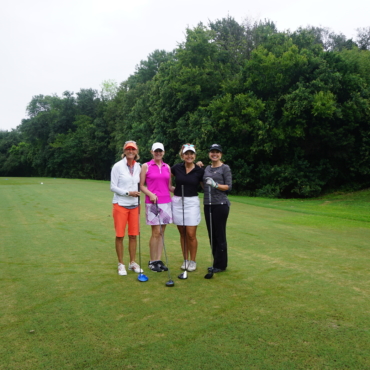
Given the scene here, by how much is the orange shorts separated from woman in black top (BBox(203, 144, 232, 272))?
→ 43.0 inches

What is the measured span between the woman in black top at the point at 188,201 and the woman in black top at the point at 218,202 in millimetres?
177

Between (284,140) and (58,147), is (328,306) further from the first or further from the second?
(58,147)

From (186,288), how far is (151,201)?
55.9 inches

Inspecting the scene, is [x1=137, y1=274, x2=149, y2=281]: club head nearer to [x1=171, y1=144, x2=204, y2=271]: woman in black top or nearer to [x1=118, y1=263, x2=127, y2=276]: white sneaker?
[x1=118, y1=263, x2=127, y2=276]: white sneaker

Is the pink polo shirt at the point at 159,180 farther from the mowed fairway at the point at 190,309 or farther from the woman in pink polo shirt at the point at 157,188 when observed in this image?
the mowed fairway at the point at 190,309

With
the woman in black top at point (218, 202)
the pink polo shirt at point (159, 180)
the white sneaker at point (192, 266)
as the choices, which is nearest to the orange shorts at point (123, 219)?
the pink polo shirt at point (159, 180)

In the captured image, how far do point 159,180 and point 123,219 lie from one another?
0.78 meters

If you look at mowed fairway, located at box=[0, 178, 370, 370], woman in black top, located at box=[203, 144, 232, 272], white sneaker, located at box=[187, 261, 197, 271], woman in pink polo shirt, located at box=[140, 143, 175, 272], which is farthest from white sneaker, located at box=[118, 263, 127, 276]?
woman in black top, located at box=[203, 144, 232, 272]

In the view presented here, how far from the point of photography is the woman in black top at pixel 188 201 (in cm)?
543

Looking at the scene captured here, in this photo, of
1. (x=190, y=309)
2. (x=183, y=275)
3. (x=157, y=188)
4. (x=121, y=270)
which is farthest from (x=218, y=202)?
(x=190, y=309)

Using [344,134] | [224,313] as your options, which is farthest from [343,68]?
[224,313]

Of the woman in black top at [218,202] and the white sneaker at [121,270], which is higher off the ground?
the woman in black top at [218,202]

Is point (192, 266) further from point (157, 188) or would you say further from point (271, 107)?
point (271, 107)

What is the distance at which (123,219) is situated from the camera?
18.0 feet
